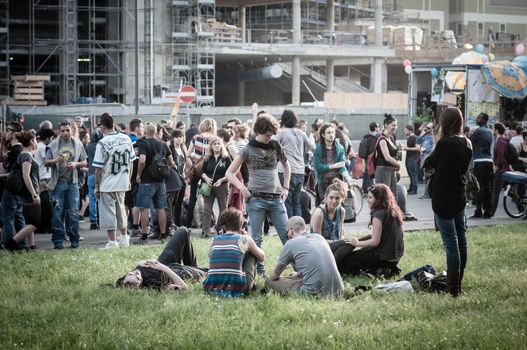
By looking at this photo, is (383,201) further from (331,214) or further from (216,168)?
(216,168)

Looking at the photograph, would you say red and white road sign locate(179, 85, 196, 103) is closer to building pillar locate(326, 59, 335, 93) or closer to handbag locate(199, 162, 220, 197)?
handbag locate(199, 162, 220, 197)

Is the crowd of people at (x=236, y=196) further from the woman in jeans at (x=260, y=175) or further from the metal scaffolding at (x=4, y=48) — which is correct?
the metal scaffolding at (x=4, y=48)

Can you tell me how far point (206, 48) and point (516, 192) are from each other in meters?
39.9

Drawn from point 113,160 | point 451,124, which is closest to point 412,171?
point 113,160

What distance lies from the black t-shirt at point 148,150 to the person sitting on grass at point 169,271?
13.5ft

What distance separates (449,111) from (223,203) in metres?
6.56

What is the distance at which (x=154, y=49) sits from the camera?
55.2 meters

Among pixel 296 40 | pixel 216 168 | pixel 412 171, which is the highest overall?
pixel 296 40

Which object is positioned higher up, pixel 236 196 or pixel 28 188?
pixel 28 188

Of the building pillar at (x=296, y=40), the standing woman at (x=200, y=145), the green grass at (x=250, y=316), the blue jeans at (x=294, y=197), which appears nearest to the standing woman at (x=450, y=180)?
the green grass at (x=250, y=316)

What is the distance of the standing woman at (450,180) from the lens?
9.26 meters

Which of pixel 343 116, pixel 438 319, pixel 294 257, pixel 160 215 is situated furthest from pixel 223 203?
pixel 343 116

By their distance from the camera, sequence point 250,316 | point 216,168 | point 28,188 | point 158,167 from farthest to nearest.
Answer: point 216,168 → point 158,167 → point 28,188 → point 250,316

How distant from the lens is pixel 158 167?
1475 cm
